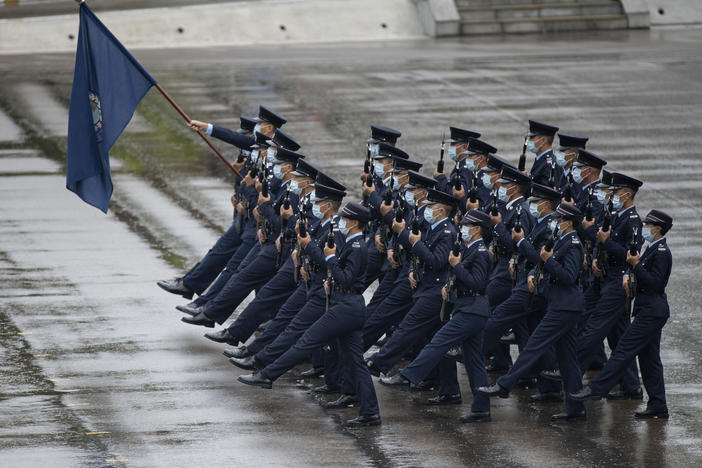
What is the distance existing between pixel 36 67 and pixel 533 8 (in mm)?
10223

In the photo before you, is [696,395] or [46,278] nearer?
[696,395]

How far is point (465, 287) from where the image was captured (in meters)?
9.77

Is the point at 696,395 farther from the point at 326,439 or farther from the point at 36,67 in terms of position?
the point at 36,67

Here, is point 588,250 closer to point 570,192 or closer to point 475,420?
point 570,192

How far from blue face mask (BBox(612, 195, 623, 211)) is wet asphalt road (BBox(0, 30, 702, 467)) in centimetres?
144

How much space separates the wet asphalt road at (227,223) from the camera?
909 cm

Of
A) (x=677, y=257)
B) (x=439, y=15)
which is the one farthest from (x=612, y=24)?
(x=677, y=257)

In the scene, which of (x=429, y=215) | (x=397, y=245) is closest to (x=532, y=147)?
(x=397, y=245)

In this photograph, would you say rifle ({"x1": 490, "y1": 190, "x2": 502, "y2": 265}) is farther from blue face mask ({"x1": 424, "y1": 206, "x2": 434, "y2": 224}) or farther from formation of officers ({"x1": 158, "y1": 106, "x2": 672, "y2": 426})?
blue face mask ({"x1": 424, "y1": 206, "x2": 434, "y2": 224})

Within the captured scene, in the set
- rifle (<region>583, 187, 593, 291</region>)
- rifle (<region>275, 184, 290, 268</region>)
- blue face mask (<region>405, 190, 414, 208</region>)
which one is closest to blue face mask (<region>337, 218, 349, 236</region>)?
blue face mask (<region>405, 190, 414, 208</region>)

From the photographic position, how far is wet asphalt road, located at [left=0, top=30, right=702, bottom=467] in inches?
358

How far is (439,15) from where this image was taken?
27.6m

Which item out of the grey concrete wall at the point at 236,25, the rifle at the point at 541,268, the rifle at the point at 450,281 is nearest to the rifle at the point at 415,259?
the rifle at the point at 450,281

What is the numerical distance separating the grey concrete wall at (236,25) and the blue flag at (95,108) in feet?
45.9
